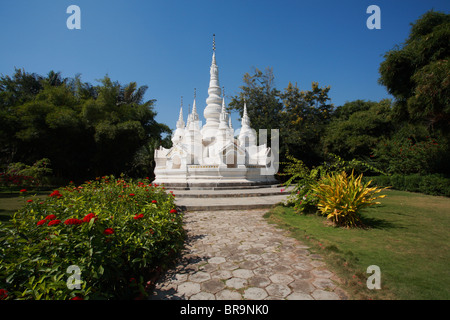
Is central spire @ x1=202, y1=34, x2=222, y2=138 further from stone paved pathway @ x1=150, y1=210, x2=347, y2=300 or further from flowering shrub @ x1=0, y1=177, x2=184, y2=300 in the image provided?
flowering shrub @ x1=0, y1=177, x2=184, y2=300

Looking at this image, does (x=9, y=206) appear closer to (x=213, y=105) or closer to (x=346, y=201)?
(x=346, y=201)

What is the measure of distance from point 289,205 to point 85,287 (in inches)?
268

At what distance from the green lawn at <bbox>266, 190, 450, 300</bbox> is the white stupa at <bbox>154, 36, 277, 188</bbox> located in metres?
6.91

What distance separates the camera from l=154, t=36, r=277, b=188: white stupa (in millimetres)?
13375

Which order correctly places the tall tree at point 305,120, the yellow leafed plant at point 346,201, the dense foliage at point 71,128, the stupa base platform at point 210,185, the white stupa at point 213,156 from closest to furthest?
the yellow leafed plant at point 346,201 → the stupa base platform at point 210,185 → the white stupa at point 213,156 → the dense foliage at point 71,128 → the tall tree at point 305,120

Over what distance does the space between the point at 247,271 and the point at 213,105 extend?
1712 centimetres

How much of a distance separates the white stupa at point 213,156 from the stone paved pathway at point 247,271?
8.07m

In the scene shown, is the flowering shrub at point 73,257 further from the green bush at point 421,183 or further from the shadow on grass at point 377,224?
the green bush at point 421,183

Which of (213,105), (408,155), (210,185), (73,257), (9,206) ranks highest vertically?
(213,105)

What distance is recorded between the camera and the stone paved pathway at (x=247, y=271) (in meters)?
2.66

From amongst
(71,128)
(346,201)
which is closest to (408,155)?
(346,201)

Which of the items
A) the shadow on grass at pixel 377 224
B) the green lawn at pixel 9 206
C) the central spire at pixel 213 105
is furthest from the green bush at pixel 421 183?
the green lawn at pixel 9 206

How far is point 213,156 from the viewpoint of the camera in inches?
658

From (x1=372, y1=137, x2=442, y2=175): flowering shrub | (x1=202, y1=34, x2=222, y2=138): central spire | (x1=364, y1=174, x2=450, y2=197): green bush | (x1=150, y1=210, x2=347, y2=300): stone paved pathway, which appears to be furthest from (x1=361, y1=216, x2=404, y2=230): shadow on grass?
(x1=202, y1=34, x2=222, y2=138): central spire
